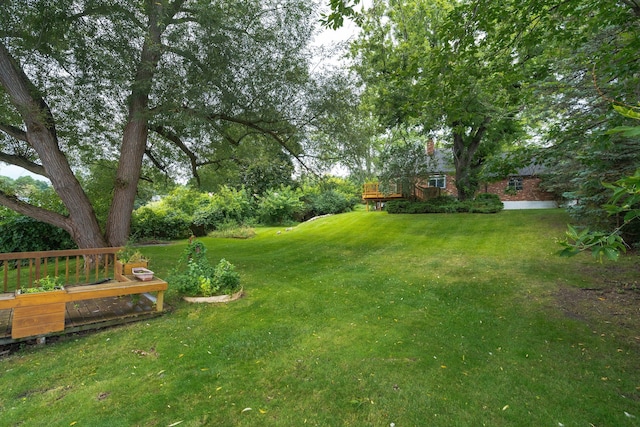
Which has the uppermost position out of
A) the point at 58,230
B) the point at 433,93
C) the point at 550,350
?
the point at 433,93

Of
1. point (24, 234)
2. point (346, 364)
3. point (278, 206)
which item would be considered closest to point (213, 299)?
point (346, 364)

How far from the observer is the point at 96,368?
3178 mm

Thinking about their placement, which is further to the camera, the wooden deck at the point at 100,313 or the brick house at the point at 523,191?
the brick house at the point at 523,191

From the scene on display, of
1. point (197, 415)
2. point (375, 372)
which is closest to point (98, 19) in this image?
point (197, 415)

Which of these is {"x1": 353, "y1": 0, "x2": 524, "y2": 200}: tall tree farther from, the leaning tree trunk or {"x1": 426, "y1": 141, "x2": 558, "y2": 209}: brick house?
the leaning tree trunk

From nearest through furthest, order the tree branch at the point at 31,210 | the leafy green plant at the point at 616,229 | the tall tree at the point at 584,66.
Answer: the leafy green plant at the point at 616,229
the tall tree at the point at 584,66
the tree branch at the point at 31,210

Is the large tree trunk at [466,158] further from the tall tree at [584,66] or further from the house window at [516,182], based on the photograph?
the tall tree at [584,66]

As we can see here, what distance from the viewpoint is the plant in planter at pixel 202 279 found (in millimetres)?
5184

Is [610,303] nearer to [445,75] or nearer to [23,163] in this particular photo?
[445,75]

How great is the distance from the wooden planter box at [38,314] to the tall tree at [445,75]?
572cm

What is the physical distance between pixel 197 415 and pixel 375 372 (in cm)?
165

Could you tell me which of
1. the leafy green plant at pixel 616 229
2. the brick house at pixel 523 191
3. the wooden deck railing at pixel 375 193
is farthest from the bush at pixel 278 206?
the leafy green plant at pixel 616 229

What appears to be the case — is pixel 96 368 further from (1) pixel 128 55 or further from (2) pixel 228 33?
(2) pixel 228 33

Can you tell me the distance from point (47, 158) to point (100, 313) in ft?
14.7
